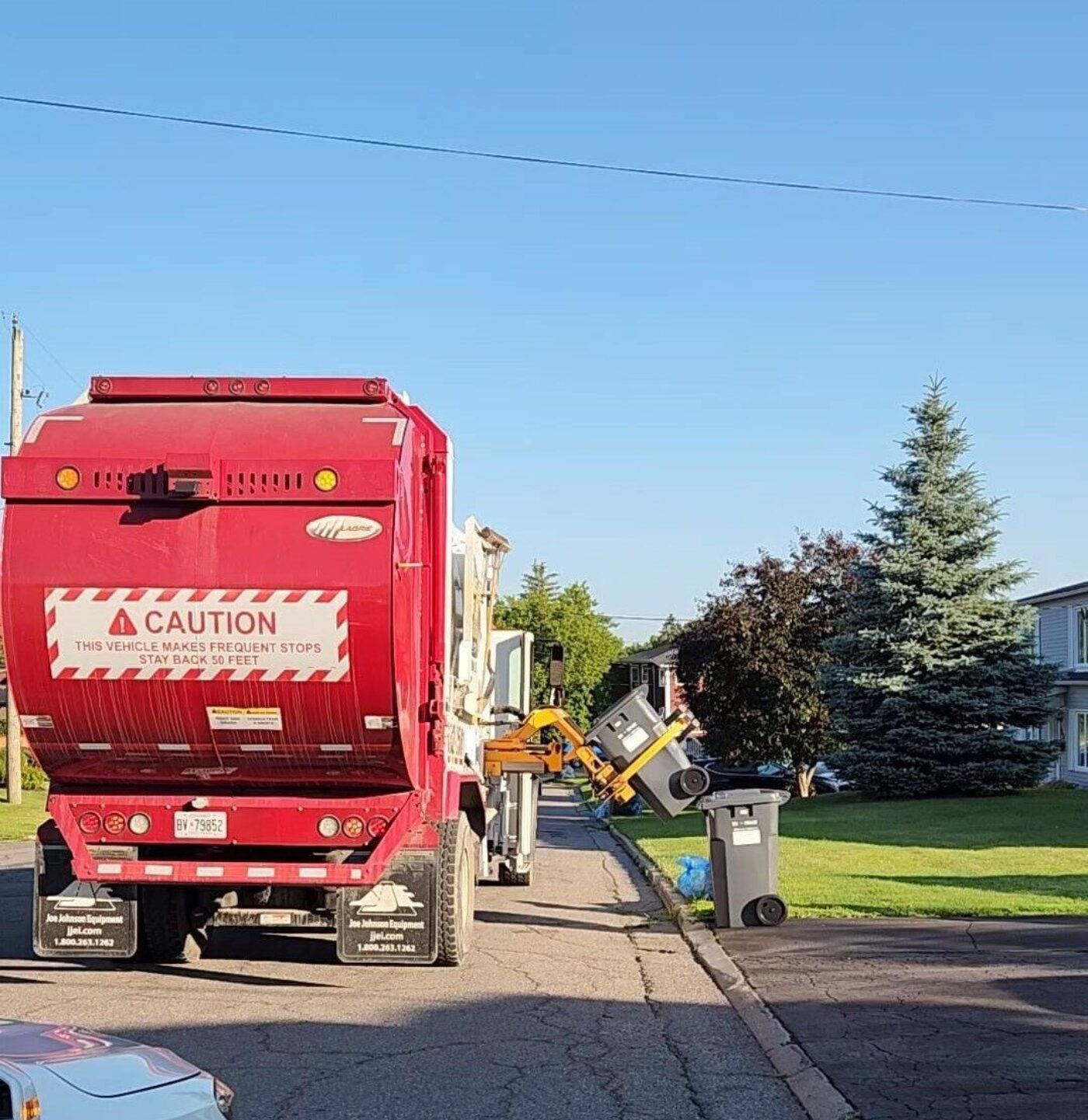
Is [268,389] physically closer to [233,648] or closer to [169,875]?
[233,648]

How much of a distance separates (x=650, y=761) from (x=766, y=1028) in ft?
13.8

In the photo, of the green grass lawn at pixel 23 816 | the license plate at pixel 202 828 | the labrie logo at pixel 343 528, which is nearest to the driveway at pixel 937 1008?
the license plate at pixel 202 828

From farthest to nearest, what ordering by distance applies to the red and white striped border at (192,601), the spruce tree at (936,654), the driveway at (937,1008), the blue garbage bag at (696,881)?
the spruce tree at (936,654)
the blue garbage bag at (696,881)
the red and white striped border at (192,601)
the driveway at (937,1008)

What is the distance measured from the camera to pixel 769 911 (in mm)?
13289

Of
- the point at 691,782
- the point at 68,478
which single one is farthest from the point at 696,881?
the point at 68,478

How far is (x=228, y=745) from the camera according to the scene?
981cm

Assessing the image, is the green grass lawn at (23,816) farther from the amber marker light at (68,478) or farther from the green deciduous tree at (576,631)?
the green deciduous tree at (576,631)

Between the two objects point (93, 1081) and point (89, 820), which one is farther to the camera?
point (89, 820)

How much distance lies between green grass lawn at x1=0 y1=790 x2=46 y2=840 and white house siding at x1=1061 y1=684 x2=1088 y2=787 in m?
27.6

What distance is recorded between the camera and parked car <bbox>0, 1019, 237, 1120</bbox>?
12.5ft

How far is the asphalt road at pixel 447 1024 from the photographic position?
7.40 m

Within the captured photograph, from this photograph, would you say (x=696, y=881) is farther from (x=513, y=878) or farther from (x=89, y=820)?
(x=89, y=820)

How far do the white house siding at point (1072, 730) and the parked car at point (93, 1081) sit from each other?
42.7 meters

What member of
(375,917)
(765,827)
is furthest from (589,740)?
(375,917)
